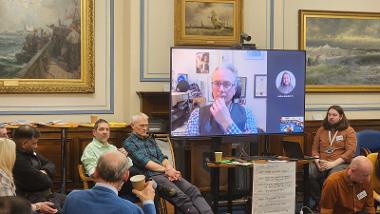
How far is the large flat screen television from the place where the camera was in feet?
18.7

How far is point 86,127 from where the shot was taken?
6.36 metres

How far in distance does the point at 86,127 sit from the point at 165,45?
4.48 feet

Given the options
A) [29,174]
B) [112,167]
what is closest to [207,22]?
[29,174]

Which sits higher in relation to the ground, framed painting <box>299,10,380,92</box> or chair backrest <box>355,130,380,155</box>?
framed painting <box>299,10,380,92</box>

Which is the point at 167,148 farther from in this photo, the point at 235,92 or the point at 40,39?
the point at 40,39

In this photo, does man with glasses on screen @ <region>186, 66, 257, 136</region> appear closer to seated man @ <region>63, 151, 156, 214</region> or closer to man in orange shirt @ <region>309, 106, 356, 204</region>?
man in orange shirt @ <region>309, 106, 356, 204</region>

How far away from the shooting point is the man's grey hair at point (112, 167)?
2.92 meters

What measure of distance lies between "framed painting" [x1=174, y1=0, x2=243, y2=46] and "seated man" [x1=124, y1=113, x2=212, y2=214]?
1.61 metres

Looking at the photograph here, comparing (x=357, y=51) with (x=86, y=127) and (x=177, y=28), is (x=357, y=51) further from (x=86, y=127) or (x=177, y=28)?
(x=86, y=127)

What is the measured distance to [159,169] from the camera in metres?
5.32

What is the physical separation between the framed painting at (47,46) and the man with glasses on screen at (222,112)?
5.27ft

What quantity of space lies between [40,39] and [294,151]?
123 inches

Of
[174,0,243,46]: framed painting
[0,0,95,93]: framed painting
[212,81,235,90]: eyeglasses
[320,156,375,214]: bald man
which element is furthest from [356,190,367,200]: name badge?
[0,0,95,93]: framed painting

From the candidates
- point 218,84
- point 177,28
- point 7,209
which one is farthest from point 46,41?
point 7,209
